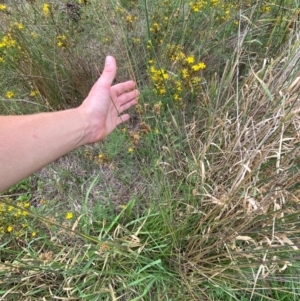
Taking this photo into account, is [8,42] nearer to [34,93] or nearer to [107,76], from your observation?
[34,93]

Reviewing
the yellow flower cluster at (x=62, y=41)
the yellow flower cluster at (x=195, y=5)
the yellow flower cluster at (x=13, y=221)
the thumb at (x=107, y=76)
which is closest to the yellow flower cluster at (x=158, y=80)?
the thumb at (x=107, y=76)

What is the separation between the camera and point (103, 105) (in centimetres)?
128

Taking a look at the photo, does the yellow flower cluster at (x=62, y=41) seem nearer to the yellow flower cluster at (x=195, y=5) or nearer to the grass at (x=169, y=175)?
the grass at (x=169, y=175)

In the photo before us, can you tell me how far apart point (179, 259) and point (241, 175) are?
14.9 inches

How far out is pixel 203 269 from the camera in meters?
1.10

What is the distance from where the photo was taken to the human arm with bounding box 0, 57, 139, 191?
3.05ft

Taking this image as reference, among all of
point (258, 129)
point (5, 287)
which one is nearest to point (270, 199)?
point (258, 129)

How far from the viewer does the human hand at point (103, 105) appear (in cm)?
123

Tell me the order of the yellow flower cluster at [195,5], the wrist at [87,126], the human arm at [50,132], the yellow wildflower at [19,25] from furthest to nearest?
the yellow wildflower at [19,25], the yellow flower cluster at [195,5], the wrist at [87,126], the human arm at [50,132]

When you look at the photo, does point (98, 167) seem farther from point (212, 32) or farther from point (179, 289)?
point (212, 32)

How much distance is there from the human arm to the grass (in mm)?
114

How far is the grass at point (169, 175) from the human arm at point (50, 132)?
0.37ft

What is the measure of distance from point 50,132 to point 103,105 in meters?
0.31

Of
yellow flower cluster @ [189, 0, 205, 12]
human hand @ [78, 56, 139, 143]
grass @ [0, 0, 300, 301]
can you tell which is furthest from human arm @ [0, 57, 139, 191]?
yellow flower cluster @ [189, 0, 205, 12]
